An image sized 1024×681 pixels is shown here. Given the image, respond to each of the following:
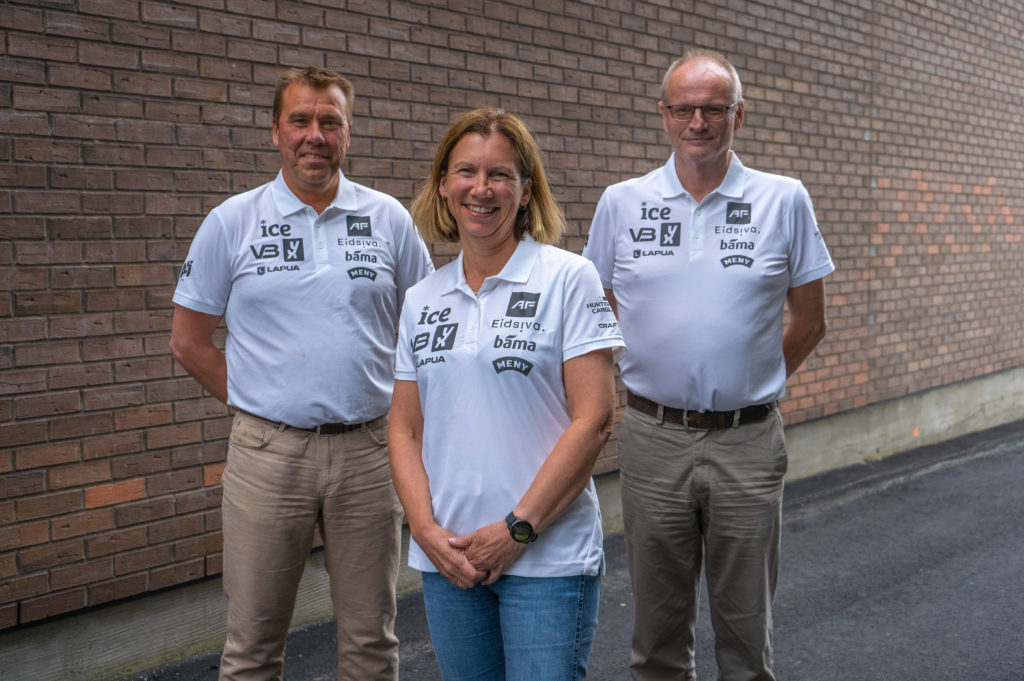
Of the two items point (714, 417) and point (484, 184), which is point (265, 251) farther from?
point (714, 417)

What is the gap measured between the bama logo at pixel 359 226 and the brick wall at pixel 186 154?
51.7 inches

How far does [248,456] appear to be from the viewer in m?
3.06

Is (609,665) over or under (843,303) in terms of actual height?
under

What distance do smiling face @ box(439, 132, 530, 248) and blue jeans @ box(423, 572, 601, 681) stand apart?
0.81m

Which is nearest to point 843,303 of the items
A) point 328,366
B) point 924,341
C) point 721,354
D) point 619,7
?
point 924,341

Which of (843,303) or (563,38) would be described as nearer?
(563,38)

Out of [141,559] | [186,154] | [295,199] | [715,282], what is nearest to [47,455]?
[141,559]

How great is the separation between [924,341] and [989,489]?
197 centimetres

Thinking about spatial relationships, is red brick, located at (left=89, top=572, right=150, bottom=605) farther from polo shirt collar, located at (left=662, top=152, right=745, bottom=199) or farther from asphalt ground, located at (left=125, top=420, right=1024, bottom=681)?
polo shirt collar, located at (left=662, top=152, right=745, bottom=199)

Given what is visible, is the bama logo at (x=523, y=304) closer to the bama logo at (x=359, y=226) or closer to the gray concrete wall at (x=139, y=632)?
the bama logo at (x=359, y=226)

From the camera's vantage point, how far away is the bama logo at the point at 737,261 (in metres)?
3.15

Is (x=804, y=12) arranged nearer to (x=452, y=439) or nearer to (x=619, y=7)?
(x=619, y=7)

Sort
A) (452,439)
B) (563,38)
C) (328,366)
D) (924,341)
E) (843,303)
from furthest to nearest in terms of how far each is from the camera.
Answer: (924,341)
(843,303)
(563,38)
(328,366)
(452,439)

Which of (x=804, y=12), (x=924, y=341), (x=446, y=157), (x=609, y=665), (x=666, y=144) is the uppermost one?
(x=804, y=12)
